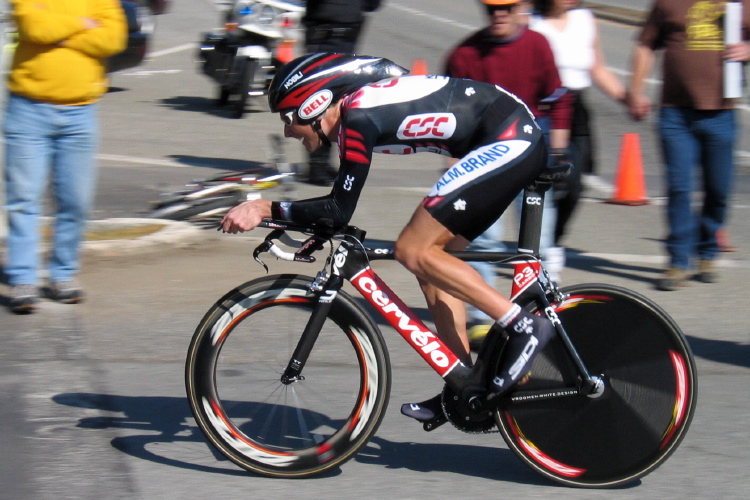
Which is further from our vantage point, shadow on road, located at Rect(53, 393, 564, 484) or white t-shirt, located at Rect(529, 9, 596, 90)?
white t-shirt, located at Rect(529, 9, 596, 90)

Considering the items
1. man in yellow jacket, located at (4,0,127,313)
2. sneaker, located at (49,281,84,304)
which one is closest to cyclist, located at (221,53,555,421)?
man in yellow jacket, located at (4,0,127,313)

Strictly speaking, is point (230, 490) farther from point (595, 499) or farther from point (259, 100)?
point (259, 100)

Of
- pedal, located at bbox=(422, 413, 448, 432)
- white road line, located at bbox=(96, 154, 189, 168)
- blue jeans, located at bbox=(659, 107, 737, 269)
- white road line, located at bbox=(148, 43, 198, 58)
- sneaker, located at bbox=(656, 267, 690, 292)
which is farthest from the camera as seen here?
white road line, located at bbox=(148, 43, 198, 58)

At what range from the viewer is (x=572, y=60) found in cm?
692

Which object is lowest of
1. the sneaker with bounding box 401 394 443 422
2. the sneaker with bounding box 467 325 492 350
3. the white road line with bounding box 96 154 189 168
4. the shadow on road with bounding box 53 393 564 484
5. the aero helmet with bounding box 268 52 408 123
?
the white road line with bounding box 96 154 189 168

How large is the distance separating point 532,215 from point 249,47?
9.82 metres

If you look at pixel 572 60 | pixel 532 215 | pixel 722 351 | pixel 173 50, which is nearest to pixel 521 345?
pixel 532 215

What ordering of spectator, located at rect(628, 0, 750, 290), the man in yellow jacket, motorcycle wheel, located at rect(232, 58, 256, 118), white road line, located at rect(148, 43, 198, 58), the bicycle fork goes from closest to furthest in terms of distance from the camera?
the bicycle fork < the man in yellow jacket < spectator, located at rect(628, 0, 750, 290) < motorcycle wheel, located at rect(232, 58, 256, 118) < white road line, located at rect(148, 43, 198, 58)

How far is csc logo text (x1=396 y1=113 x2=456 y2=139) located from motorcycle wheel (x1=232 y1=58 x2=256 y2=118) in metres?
9.61

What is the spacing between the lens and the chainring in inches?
168

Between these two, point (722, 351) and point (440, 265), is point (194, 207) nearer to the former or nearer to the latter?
point (722, 351)

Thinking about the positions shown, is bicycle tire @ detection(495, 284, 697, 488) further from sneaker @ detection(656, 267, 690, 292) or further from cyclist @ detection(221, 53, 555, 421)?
sneaker @ detection(656, 267, 690, 292)

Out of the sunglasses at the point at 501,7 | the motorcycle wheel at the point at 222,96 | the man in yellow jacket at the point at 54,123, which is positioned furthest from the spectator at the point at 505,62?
the motorcycle wheel at the point at 222,96

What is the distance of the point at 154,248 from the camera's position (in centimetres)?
765
